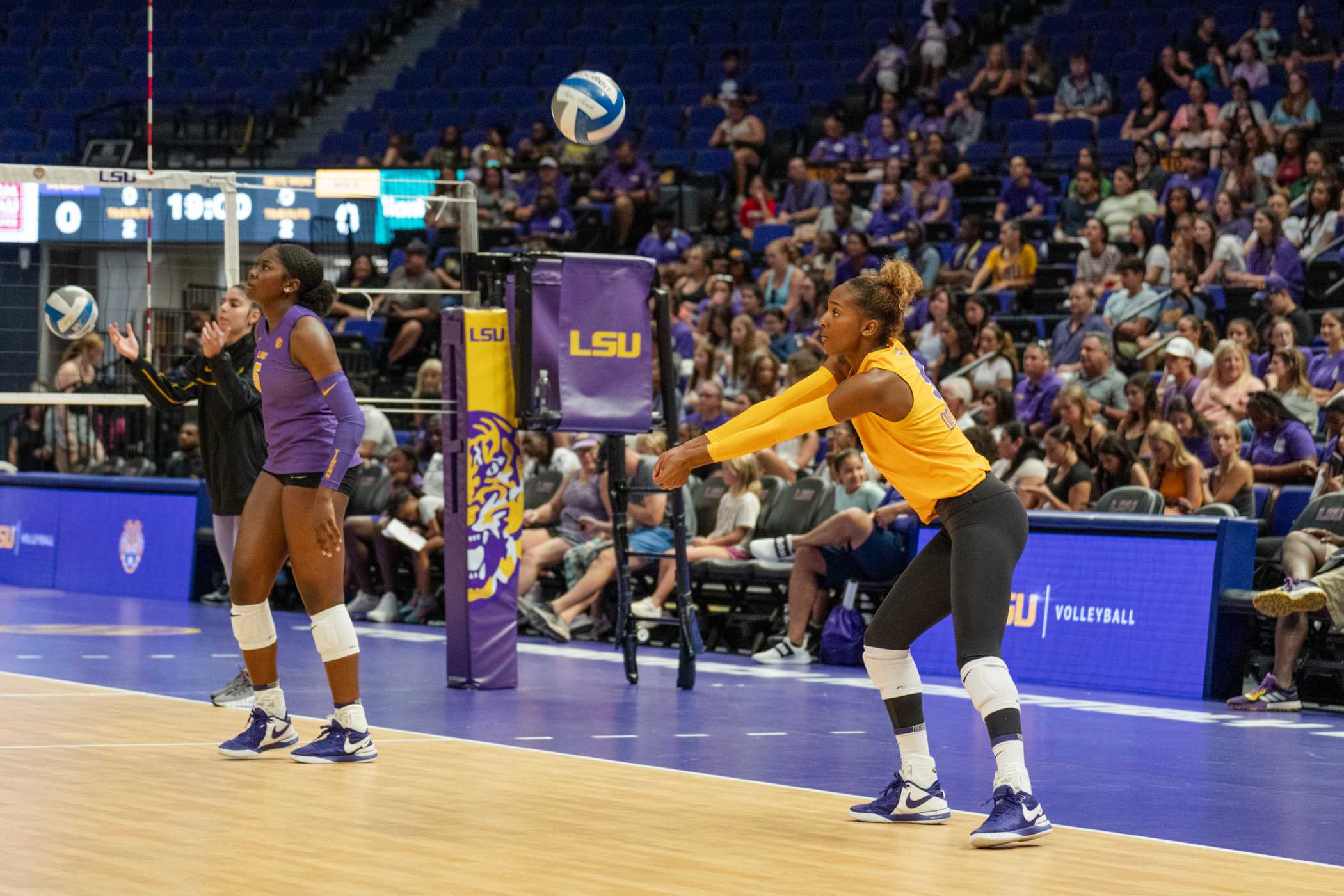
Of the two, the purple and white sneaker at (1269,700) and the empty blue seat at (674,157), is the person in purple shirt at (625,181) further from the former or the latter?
the purple and white sneaker at (1269,700)

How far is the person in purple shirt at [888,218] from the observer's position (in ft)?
58.4

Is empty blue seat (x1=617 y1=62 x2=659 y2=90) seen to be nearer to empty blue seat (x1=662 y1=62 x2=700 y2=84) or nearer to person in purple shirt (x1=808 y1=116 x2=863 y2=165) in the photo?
empty blue seat (x1=662 y1=62 x2=700 y2=84)

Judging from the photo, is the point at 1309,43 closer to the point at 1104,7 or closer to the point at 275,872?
the point at 1104,7

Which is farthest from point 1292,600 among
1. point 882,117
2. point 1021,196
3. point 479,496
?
point 882,117

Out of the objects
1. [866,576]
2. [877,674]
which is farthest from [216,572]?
[877,674]

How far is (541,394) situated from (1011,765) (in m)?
4.68

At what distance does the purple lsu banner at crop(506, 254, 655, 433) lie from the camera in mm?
10172

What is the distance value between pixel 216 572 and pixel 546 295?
269 inches

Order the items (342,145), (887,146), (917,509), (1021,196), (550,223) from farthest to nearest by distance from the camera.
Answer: (342,145), (550,223), (887,146), (1021,196), (917,509)

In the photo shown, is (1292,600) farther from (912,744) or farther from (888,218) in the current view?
(888,218)

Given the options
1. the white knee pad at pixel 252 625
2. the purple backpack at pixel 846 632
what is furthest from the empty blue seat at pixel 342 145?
the white knee pad at pixel 252 625

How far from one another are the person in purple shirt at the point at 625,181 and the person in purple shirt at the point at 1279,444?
30.6ft

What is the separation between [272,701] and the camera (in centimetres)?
754

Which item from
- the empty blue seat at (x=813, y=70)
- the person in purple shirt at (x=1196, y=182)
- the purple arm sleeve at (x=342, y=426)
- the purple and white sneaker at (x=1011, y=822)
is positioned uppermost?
the empty blue seat at (x=813, y=70)
